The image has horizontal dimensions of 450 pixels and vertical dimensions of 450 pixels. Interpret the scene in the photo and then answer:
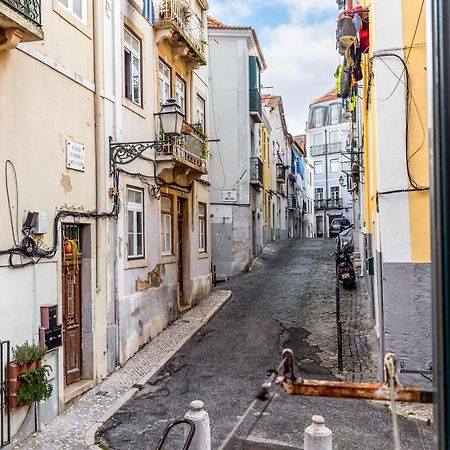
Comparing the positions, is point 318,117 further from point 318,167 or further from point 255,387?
point 255,387

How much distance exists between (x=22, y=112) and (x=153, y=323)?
5.86 meters

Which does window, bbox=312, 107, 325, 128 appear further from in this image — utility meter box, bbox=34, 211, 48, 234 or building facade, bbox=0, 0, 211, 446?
utility meter box, bbox=34, 211, 48, 234

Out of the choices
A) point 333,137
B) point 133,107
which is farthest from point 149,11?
point 333,137

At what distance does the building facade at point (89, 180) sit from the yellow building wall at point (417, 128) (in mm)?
4618

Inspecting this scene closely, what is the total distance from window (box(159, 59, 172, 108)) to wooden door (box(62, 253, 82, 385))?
5210 millimetres

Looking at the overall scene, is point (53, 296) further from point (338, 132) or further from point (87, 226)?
point (338, 132)

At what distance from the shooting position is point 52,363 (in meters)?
7.05

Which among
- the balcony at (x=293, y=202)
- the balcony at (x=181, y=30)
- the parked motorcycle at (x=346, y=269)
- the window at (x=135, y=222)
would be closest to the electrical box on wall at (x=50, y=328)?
the window at (x=135, y=222)

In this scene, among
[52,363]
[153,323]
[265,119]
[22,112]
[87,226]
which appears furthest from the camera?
[265,119]

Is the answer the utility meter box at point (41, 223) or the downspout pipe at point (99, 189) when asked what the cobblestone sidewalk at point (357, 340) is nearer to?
the downspout pipe at point (99, 189)

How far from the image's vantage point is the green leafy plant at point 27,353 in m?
6.14

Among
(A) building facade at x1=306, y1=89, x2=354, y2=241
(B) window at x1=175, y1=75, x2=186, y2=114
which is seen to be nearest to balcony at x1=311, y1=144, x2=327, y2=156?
(A) building facade at x1=306, y1=89, x2=354, y2=241

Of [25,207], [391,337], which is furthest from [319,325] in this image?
[25,207]

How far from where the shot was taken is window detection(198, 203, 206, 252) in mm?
15204
